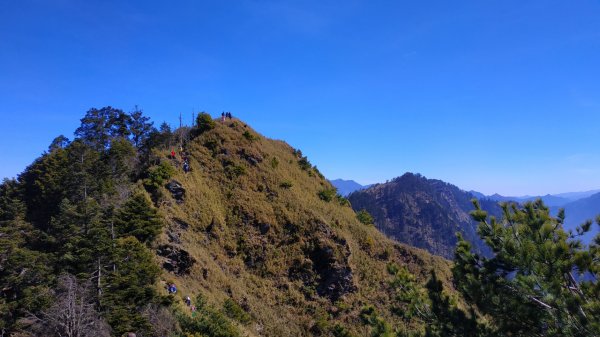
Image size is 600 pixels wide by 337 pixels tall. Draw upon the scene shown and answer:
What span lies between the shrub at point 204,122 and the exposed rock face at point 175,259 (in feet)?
76.8

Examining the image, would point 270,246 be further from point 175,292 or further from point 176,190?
point 175,292

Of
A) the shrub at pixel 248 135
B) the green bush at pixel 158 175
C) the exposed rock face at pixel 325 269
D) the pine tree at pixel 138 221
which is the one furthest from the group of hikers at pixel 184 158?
the exposed rock face at pixel 325 269

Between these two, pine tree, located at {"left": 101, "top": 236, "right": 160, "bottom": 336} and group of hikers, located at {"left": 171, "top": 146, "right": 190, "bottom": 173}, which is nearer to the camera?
pine tree, located at {"left": 101, "top": 236, "right": 160, "bottom": 336}

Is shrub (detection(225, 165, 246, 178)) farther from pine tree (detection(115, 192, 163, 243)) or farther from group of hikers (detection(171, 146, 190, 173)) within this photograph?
pine tree (detection(115, 192, 163, 243))

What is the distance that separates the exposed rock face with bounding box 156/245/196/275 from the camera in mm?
28422

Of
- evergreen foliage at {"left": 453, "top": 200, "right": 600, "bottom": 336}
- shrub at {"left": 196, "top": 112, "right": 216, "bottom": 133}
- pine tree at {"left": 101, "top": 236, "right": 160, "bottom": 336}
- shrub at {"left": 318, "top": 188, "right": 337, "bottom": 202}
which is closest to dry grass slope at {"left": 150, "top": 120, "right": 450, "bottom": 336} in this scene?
shrub at {"left": 196, "top": 112, "right": 216, "bottom": 133}

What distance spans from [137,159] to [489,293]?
39.0 metres

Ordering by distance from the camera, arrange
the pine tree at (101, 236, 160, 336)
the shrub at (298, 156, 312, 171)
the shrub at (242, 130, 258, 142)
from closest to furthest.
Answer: the pine tree at (101, 236, 160, 336) → the shrub at (242, 130, 258, 142) → the shrub at (298, 156, 312, 171)

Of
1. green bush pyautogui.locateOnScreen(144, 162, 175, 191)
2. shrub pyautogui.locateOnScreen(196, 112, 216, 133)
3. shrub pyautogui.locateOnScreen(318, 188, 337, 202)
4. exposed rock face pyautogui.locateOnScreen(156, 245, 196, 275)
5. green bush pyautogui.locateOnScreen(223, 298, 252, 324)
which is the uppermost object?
shrub pyautogui.locateOnScreen(196, 112, 216, 133)

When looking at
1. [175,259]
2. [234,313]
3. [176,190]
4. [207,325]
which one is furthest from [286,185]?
[207,325]

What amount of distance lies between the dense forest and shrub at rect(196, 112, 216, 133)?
16 centimetres

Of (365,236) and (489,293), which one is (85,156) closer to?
(365,236)

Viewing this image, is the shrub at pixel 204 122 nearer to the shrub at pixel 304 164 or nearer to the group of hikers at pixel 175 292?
the shrub at pixel 304 164

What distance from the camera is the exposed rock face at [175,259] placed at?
2842 centimetres
